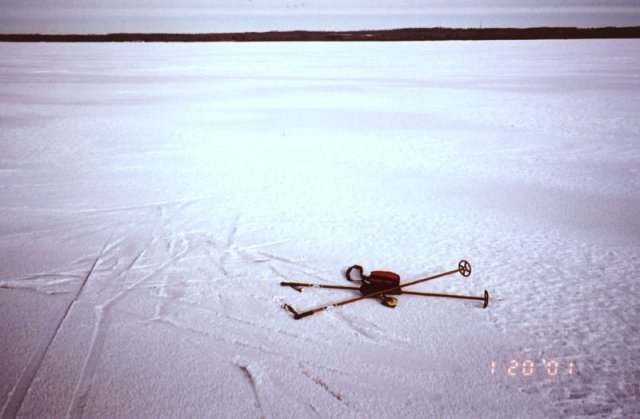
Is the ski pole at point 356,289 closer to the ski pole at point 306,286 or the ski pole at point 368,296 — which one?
the ski pole at point 306,286

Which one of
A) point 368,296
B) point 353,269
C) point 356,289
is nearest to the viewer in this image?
point 368,296

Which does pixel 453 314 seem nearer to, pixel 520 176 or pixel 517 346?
pixel 517 346

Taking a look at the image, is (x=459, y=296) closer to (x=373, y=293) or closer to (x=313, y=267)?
(x=373, y=293)

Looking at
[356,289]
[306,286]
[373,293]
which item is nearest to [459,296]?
[373,293]

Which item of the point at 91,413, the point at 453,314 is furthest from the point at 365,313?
the point at 91,413
